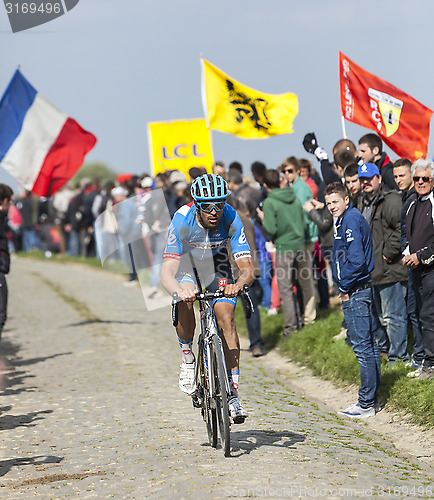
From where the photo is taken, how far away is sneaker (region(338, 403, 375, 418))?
29.6ft

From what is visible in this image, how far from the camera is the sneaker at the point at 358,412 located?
9.03m

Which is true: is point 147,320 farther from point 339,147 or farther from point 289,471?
point 289,471

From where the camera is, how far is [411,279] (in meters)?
9.77

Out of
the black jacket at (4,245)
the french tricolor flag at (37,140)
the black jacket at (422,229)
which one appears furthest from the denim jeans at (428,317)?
the french tricolor flag at (37,140)

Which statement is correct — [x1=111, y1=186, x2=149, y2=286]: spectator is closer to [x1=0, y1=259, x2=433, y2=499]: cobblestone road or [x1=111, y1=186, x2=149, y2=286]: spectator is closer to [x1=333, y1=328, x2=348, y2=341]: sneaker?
[x1=0, y1=259, x2=433, y2=499]: cobblestone road

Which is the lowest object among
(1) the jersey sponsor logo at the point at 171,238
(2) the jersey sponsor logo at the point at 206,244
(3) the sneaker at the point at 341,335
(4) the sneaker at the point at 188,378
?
(3) the sneaker at the point at 341,335

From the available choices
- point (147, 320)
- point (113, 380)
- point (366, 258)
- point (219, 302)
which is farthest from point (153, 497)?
point (147, 320)

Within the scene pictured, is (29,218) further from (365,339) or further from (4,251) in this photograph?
(365,339)

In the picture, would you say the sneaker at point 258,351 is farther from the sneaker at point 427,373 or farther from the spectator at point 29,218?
the spectator at point 29,218

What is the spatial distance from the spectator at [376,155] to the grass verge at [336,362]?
7.35ft

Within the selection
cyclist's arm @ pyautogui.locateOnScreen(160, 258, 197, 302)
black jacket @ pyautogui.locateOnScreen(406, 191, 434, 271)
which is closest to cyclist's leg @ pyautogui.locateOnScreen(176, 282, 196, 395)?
cyclist's arm @ pyautogui.locateOnScreen(160, 258, 197, 302)

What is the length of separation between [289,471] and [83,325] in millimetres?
10425

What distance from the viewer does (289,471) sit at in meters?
6.52

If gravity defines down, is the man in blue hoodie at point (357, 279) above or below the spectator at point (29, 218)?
below
